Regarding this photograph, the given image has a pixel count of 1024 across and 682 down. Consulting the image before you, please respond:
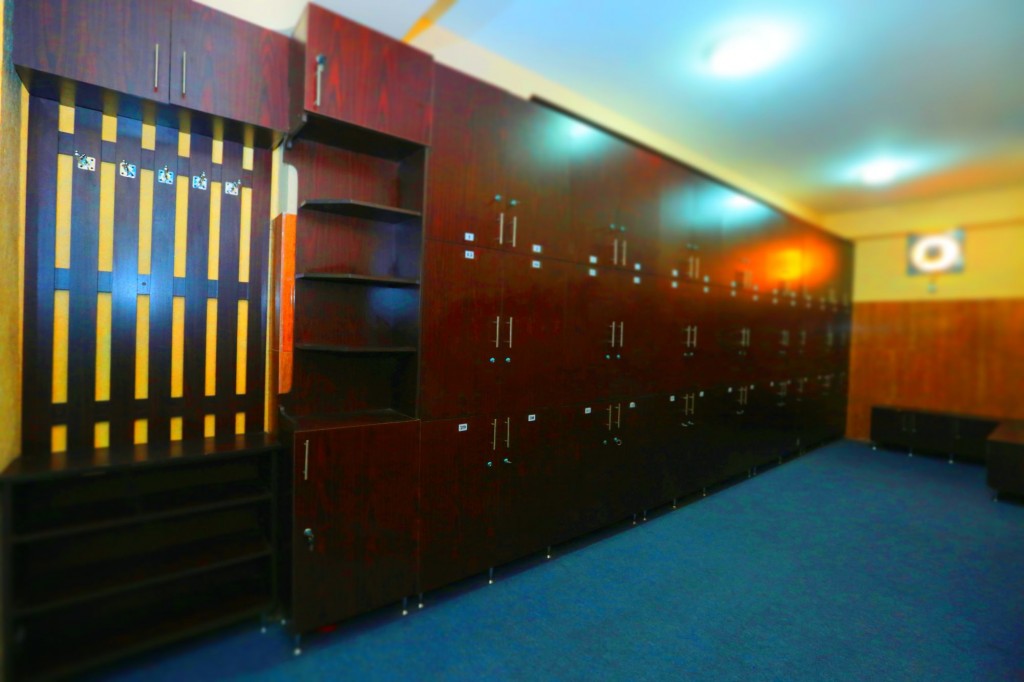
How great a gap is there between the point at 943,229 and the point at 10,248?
9387 mm

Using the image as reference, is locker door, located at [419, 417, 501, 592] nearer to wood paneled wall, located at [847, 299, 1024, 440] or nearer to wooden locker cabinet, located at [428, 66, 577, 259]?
wooden locker cabinet, located at [428, 66, 577, 259]

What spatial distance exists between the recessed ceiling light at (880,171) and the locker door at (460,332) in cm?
518

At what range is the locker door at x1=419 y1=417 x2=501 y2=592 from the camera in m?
2.52

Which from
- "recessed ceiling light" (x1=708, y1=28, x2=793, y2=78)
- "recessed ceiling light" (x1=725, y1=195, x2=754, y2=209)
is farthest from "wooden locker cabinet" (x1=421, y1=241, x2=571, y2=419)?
"recessed ceiling light" (x1=725, y1=195, x2=754, y2=209)

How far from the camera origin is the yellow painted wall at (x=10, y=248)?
1802 mm

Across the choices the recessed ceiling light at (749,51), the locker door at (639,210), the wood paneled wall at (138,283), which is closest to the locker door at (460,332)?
the wood paneled wall at (138,283)

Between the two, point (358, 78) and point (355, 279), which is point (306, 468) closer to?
point (355, 279)

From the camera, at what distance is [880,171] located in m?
5.51

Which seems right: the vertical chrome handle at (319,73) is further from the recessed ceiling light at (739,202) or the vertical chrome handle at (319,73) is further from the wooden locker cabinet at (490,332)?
the recessed ceiling light at (739,202)

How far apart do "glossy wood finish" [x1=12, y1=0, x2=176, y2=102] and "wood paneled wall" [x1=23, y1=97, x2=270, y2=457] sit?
0.28 m

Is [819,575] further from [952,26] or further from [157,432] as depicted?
[157,432]

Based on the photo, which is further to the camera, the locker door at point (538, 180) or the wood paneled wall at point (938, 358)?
the wood paneled wall at point (938, 358)

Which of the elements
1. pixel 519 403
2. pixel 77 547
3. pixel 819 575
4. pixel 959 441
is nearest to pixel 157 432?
pixel 77 547

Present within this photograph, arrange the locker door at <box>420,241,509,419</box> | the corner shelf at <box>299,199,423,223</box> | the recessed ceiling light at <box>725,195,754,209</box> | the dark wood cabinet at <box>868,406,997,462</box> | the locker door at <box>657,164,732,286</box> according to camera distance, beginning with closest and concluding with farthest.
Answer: the corner shelf at <box>299,199,423,223</box> → the locker door at <box>420,241,509,419</box> → the locker door at <box>657,164,732,286</box> → the recessed ceiling light at <box>725,195,754,209</box> → the dark wood cabinet at <box>868,406,997,462</box>
